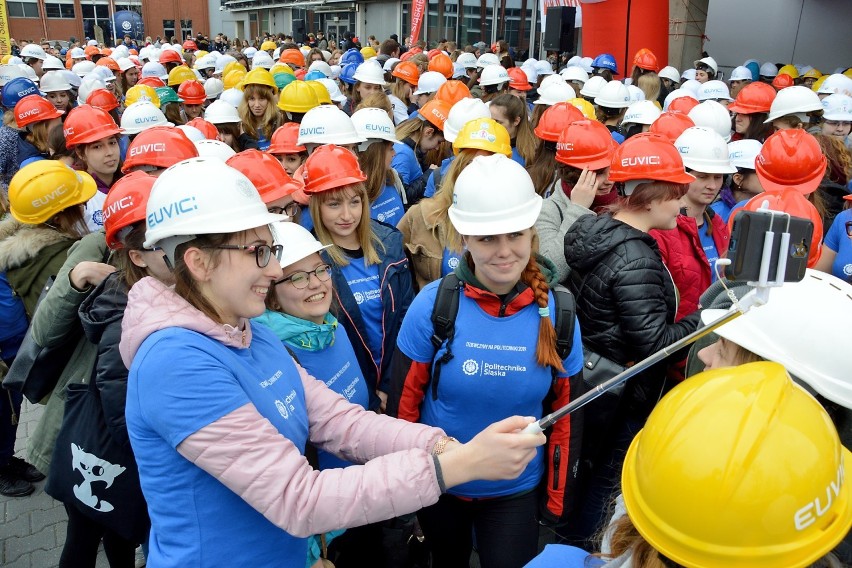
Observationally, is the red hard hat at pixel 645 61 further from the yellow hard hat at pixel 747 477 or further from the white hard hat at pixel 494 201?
the yellow hard hat at pixel 747 477

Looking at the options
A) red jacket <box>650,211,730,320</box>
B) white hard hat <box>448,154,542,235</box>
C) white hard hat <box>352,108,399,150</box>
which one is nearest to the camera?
white hard hat <box>448,154,542,235</box>

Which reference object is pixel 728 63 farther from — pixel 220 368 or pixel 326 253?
pixel 220 368

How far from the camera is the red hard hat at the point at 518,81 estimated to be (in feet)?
35.8

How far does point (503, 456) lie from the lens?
1.74 meters

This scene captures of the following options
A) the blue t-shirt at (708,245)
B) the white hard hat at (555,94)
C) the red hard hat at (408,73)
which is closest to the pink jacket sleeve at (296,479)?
the blue t-shirt at (708,245)

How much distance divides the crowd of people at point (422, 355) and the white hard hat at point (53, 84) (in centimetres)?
401

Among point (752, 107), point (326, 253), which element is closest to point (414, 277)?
point (326, 253)

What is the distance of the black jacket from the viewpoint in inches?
116

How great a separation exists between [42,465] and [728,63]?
61.6 feet

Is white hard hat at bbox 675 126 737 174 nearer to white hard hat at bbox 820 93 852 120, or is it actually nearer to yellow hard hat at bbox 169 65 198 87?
white hard hat at bbox 820 93 852 120

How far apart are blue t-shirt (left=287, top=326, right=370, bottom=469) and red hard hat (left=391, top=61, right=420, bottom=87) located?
783 cm

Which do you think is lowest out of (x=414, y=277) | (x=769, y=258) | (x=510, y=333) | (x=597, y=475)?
(x=597, y=475)

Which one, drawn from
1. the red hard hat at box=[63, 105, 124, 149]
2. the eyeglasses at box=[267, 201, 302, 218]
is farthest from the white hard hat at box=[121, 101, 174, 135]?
the eyeglasses at box=[267, 201, 302, 218]

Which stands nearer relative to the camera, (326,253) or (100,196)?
(326,253)
